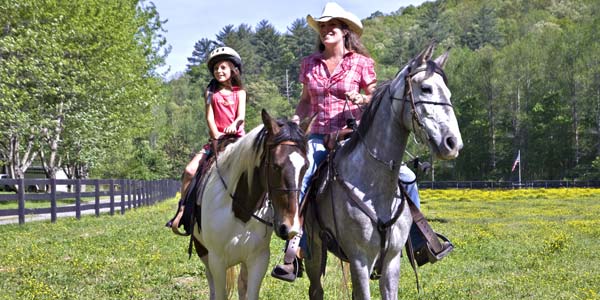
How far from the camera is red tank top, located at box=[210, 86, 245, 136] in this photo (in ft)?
21.0

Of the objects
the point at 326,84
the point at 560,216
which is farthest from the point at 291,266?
the point at 560,216

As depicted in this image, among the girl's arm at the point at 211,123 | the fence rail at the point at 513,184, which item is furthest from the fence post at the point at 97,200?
the fence rail at the point at 513,184

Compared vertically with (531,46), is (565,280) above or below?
below

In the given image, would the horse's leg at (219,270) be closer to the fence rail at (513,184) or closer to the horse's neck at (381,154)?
the horse's neck at (381,154)

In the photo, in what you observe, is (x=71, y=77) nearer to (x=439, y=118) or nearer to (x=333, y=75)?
(x=333, y=75)

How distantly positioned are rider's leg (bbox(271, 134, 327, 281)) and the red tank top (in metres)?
0.99

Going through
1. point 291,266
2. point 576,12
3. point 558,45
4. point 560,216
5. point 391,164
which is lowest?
point 560,216

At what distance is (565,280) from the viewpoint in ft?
28.8

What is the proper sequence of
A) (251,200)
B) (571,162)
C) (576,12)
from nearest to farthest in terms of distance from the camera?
(251,200), (571,162), (576,12)

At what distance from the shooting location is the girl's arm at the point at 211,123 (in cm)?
A: 621

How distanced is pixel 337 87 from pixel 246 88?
78.2 inches

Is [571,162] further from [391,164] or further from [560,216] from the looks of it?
[391,164]

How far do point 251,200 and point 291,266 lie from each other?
67cm

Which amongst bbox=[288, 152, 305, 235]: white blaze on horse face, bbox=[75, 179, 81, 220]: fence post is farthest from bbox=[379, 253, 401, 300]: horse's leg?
bbox=[75, 179, 81, 220]: fence post
